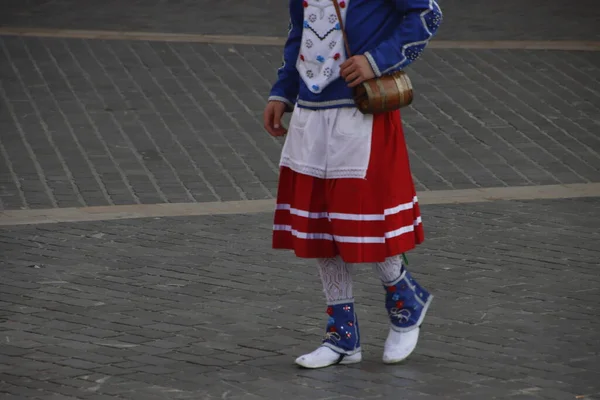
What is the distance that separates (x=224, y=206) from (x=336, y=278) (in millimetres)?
3197

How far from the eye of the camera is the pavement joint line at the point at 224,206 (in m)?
8.26

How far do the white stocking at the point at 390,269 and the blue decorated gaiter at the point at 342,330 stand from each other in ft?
0.60

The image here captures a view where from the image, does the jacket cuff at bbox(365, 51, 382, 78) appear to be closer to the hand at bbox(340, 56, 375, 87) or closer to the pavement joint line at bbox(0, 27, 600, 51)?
the hand at bbox(340, 56, 375, 87)

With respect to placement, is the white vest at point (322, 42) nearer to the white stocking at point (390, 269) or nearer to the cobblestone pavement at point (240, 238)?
the white stocking at point (390, 269)

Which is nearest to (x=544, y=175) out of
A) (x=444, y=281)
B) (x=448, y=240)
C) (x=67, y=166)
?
(x=448, y=240)

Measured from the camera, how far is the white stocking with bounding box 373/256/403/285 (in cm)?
539

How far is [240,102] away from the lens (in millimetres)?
11359

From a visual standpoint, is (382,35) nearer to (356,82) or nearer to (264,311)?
(356,82)

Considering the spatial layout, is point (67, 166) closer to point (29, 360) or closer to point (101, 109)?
point (101, 109)

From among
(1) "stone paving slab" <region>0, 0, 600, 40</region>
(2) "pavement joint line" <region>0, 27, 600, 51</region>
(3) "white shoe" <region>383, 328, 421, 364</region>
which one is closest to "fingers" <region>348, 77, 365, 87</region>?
(3) "white shoe" <region>383, 328, 421, 364</region>

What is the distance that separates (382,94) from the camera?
511cm

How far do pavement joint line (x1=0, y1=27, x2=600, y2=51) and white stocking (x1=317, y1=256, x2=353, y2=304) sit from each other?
8257 millimetres

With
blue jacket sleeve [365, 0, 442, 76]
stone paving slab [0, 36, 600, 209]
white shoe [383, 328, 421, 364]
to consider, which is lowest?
stone paving slab [0, 36, 600, 209]

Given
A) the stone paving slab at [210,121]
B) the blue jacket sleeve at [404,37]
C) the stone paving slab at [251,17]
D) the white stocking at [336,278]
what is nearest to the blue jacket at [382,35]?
the blue jacket sleeve at [404,37]
